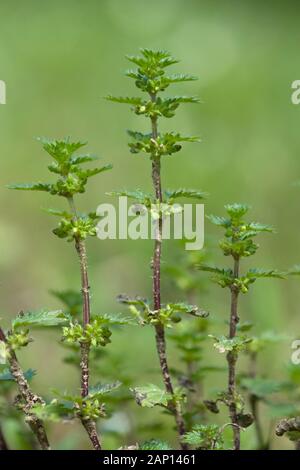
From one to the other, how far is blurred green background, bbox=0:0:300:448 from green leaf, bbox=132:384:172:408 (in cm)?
47

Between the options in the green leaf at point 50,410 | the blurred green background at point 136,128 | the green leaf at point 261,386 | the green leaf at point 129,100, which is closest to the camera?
the green leaf at point 50,410

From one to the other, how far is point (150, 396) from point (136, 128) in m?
2.70

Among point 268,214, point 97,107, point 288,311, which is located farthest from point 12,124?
point 288,311

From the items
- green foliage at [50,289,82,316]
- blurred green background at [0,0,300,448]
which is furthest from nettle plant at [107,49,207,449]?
blurred green background at [0,0,300,448]

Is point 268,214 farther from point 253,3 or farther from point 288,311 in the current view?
point 253,3

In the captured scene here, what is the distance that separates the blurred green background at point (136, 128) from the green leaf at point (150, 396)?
47 cm

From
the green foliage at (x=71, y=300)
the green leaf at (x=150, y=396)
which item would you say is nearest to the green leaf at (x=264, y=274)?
the green leaf at (x=150, y=396)

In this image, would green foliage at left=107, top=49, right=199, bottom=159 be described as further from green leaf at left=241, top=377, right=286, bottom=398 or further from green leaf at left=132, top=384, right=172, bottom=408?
green leaf at left=241, top=377, right=286, bottom=398

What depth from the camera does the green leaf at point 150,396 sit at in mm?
1273

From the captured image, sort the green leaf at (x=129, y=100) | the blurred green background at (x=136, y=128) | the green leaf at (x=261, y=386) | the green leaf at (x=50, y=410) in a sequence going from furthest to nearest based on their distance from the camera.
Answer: the blurred green background at (x=136, y=128) < the green leaf at (x=261, y=386) < the green leaf at (x=129, y=100) < the green leaf at (x=50, y=410)

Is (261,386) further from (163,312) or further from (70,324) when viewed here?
(70,324)

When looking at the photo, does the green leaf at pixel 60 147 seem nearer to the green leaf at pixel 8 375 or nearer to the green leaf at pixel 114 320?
the green leaf at pixel 114 320

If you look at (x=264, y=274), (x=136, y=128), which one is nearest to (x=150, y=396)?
(x=264, y=274)

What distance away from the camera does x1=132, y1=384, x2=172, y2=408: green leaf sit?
4.18 ft
